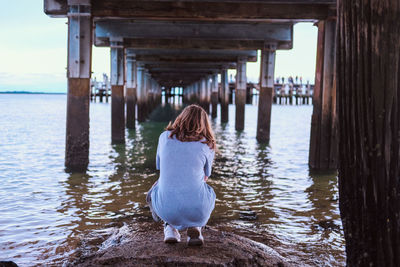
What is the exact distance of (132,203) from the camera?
6.46 meters

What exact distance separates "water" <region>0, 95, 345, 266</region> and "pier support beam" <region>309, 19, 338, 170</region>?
43 centimetres

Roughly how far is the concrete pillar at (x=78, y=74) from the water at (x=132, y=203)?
804 millimetres

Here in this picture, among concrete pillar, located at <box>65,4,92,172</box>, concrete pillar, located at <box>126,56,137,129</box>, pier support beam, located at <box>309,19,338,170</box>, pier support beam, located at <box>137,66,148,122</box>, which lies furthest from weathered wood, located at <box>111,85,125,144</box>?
pier support beam, located at <box>137,66,148,122</box>

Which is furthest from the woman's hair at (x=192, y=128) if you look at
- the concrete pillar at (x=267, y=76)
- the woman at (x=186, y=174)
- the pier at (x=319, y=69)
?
the concrete pillar at (x=267, y=76)

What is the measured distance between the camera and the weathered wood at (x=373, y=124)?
256 centimetres

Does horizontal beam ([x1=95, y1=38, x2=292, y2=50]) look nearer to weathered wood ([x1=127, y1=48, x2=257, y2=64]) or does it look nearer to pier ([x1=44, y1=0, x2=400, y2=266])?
pier ([x1=44, y1=0, x2=400, y2=266])

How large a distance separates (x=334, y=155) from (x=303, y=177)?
780 millimetres

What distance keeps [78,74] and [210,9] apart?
2.84m

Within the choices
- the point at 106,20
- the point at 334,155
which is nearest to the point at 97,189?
the point at 334,155

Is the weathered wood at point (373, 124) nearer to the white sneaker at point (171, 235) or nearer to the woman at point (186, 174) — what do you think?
the woman at point (186, 174)

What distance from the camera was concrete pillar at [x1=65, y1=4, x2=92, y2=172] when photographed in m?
8.56

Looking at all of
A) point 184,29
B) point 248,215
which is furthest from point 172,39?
point 248,215

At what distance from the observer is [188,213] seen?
137 inches

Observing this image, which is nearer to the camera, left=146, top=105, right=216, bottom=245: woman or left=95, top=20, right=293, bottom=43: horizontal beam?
left=146, top=105, right=216, bottom=245: woman
